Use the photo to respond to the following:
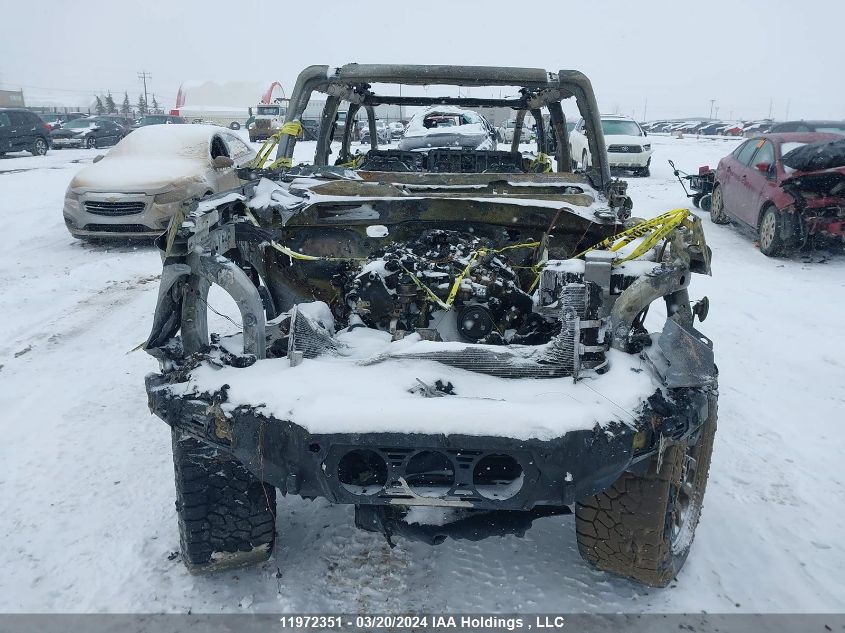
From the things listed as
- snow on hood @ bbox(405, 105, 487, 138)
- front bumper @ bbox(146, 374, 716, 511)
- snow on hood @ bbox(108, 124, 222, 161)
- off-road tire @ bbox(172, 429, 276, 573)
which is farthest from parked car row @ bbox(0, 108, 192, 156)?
front bumper @ bbox(146, 374, 716, 511)

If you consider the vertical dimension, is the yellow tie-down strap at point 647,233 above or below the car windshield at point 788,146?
below

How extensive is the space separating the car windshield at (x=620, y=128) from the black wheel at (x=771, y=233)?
8853mm

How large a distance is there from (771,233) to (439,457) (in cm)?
777

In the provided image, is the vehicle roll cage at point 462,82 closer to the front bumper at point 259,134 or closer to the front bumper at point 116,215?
the front bumper at point 116,215

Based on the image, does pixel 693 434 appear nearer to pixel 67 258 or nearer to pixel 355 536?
pixel 355 536

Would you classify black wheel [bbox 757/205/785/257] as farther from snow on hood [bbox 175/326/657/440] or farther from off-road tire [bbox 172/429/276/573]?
off-road tire [bbox 172/429/276/573]

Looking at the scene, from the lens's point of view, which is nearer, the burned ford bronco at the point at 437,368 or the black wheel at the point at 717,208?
the burned ford bronco at the point at 437,368

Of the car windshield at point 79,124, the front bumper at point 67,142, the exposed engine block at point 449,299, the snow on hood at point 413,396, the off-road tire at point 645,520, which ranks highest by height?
the car windshield at point 79,124

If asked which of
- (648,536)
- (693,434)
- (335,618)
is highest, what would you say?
(693,434)

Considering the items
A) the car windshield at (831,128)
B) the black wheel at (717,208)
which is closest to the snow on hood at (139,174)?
the black wheel at (717,208)

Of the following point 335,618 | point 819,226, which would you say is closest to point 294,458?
point 335,618

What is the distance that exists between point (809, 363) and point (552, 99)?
285 cm

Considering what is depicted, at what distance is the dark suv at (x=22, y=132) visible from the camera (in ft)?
69.6

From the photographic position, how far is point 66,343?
533 centimetres
